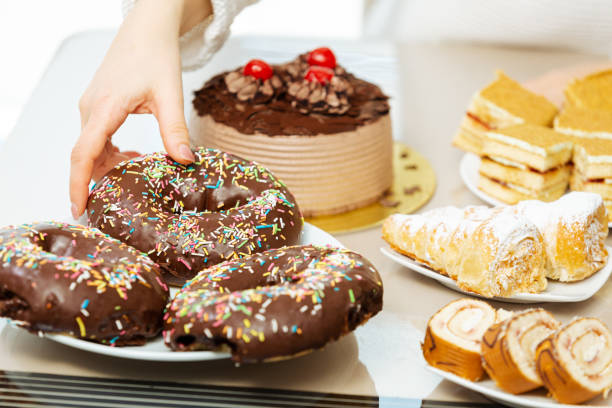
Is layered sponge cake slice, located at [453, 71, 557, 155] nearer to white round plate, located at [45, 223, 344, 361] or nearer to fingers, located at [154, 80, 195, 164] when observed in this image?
fingers, located at [154, 80, 195, 164]

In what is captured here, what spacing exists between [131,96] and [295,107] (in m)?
0.37

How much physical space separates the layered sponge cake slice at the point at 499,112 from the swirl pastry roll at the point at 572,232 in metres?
0.51

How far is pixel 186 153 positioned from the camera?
4.61 ft

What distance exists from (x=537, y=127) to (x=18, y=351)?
4.06ft

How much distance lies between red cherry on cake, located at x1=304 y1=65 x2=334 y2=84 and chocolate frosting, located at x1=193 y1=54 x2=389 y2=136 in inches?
0.5

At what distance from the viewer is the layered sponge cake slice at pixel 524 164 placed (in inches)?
66.1

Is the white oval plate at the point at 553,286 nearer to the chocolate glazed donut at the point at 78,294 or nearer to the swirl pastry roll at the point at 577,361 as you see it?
the swirl pastry roll at the point at 577,361

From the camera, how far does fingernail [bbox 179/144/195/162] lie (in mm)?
1400

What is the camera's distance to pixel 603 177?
1646 millimetres

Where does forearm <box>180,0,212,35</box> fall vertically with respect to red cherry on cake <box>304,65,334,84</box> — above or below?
above

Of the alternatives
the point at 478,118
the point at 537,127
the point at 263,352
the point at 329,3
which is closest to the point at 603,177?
the point at 537,127

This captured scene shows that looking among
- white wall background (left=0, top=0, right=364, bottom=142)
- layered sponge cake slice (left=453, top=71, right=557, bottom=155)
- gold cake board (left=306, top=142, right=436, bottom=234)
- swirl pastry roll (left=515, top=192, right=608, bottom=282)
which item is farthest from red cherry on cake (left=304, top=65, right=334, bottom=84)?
white wall background (left=0, top=0, right=364, bottom=142)

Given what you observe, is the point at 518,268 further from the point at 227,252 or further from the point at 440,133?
the point at 440,133

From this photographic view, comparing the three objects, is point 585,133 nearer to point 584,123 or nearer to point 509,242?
point 584,123
